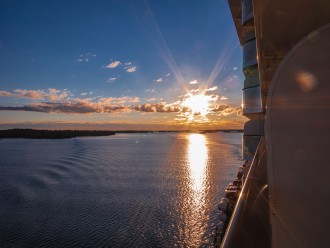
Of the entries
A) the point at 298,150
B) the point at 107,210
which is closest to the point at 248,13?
the point at 298,150

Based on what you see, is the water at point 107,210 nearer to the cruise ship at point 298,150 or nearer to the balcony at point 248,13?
the balcony at point 248,13

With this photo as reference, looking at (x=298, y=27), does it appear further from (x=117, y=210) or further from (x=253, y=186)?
(x=117, y=210)

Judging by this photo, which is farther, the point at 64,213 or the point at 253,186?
the point at 64,213

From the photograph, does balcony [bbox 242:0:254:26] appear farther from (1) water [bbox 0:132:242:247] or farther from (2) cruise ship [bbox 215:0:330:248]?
(1) water [bbox 0:132:242:247]

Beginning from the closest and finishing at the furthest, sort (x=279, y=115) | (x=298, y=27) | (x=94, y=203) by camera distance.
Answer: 1. (x=279, y=115)
2. (x=298, y=27)
3. (x=94, y=203)

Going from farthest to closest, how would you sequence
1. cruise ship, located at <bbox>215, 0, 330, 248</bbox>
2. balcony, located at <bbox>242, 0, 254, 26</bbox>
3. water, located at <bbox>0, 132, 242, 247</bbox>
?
water, located at <bbox>0, 132, 242, 247</bbox> → balcony, located at <bbox>242, 0, 254, 26</bbox> → cruise ship, located at <bbox>215, 0, 330, 248</bbox>

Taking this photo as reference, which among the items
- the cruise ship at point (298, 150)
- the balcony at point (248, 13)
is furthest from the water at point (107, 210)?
the cruise ship at point (298, 150)

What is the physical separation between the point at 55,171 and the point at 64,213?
25.4 m

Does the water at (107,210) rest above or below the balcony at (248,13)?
below

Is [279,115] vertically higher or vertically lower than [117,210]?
higher

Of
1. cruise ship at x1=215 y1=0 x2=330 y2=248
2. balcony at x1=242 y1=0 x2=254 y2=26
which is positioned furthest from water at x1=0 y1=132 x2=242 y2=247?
cruise ship at x1=215 y1=0 x2=330 y2=248

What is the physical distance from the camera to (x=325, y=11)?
3.66 meters

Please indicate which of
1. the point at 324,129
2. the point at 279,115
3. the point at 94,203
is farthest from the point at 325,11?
the point at 94,203

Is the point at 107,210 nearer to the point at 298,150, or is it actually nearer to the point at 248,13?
the point at 248,13
